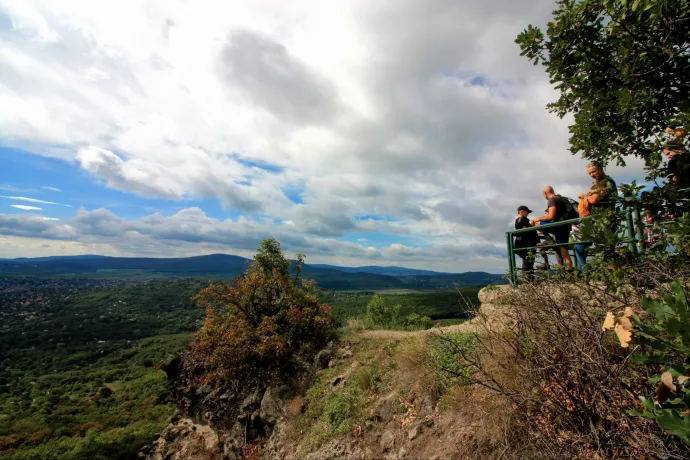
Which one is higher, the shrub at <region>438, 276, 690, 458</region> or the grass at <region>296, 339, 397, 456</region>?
the shrub at <region>438, 276, 690, 458</region>

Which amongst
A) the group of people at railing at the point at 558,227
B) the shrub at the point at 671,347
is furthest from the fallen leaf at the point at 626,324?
the group of people at railing at the point at 558,227

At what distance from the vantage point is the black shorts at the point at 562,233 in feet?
24.4

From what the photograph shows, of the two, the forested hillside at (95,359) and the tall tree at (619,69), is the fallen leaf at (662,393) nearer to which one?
the tall tree at (619,69)

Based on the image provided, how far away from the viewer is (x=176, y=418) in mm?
15625

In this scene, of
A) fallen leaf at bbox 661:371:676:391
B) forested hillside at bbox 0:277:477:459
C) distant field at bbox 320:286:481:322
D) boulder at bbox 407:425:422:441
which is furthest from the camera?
forested hillside at bbox 0:277:477:459

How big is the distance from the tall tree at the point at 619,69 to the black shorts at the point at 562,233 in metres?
3.56

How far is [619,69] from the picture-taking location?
12.5 ft

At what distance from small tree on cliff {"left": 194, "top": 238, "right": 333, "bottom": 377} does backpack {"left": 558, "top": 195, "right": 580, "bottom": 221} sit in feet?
28.2

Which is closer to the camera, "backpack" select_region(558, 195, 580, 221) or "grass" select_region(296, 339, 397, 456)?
"backpack" select_region(558, 195, 580, 221)

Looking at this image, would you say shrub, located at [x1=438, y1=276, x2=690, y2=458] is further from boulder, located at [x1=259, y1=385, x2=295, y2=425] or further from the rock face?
boulder, located at [x1=259, y1=385, x2=295, y2=425]

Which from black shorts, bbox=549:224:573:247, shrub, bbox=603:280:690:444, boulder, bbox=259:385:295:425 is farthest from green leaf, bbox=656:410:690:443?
boulder, bbox=259:385:295:425

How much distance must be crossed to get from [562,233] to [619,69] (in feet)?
14.9

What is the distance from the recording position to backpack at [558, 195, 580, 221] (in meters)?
7.75

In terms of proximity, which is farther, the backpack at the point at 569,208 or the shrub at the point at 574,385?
the backpack at the point at 569,208
